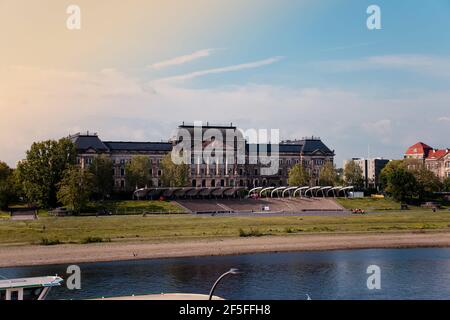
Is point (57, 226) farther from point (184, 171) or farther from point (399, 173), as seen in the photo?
point (399, 173)

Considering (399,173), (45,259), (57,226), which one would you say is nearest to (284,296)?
(45,259)

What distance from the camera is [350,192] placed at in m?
157

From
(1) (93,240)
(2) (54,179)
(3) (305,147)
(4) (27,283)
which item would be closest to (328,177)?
(3) (305,147)

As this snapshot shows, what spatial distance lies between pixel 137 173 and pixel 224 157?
34.0 meters

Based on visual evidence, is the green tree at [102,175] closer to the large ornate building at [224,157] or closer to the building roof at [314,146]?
the large ornate building at [224,157]

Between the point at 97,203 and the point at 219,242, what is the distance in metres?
55.4

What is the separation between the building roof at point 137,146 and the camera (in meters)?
162

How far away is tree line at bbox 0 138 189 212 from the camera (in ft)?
357

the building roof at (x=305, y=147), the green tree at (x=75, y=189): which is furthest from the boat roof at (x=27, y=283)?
the building roof at (x=305, y=147)

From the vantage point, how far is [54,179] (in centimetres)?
11706

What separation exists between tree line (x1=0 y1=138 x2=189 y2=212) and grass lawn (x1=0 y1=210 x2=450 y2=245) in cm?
1246

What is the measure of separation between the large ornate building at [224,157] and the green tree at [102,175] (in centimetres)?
1545

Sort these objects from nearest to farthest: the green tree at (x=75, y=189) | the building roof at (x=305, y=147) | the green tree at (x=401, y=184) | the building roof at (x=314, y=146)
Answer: the green tree at (x=75, y=189) < the green tree at (x=401, y=184) < the building roof at (x=305, y=147) < the building roof at (x=314, y=146)

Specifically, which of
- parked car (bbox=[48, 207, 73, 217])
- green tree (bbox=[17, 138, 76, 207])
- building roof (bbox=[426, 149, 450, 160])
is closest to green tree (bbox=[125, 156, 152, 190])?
green tree (bbox=[17, 138, 76, 207])
